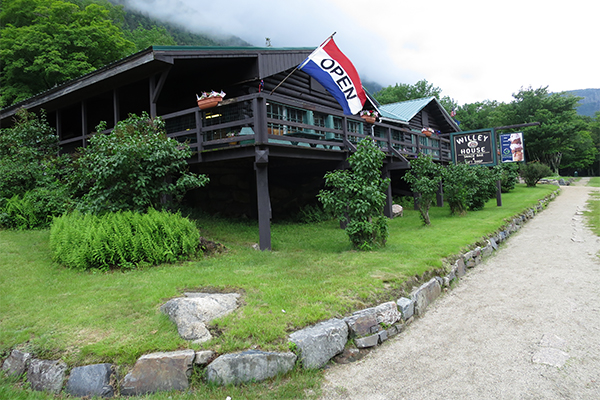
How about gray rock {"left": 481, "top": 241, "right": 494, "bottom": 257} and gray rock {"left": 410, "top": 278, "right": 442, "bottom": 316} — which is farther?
gray rock {"left": 481, "top": 241, "right": 494, "bottom": 257}

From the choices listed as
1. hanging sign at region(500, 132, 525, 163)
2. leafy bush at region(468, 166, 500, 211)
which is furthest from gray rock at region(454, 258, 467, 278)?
hanging sign at region(500, 132, 525, 163)

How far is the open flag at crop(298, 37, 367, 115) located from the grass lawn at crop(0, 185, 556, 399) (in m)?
3.88

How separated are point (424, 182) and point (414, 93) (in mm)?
45734

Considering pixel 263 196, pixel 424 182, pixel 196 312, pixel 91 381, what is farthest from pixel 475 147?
pixel 91 381

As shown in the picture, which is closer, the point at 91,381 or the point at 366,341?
the point at 91,381

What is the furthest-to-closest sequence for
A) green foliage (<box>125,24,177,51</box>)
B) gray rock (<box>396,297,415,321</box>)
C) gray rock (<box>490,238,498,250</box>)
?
1. green foliage (<box>125,24,177,51</box>)
2. gray rock (<box>490,238,498,250</box>)
3. gray rock (<box>396,297,415,321</box>)

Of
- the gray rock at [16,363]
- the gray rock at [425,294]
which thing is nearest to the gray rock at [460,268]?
the gray rock at [425,294]

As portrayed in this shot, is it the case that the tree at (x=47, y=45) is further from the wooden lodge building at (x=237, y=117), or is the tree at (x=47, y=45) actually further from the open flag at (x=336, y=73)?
the open flag at (x=336, y=73)

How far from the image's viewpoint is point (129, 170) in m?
7.60

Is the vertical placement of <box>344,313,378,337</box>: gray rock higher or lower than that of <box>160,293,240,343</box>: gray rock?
lower

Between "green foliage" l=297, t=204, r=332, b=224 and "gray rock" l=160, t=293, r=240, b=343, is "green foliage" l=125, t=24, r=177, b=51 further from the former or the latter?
"gray rock" l=160, t=293, r=240, b=343

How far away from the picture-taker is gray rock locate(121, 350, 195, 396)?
10.9 ft

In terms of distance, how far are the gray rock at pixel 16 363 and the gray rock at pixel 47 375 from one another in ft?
0.29

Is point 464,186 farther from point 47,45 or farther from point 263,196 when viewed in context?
point 47,45
